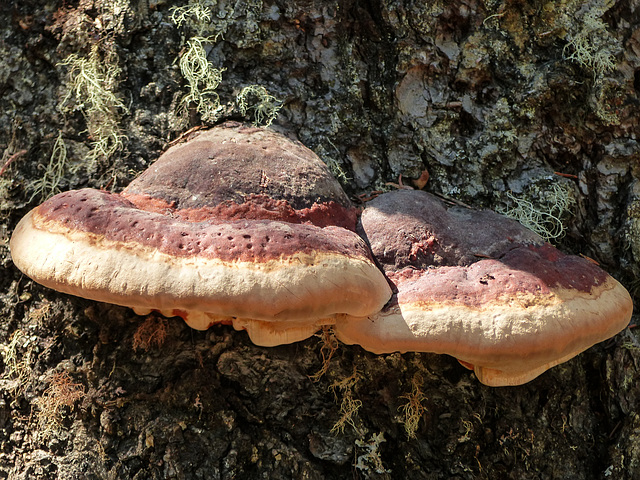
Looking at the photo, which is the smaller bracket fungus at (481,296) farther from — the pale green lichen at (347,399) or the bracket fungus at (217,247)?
the pale green lichen at (347,399)

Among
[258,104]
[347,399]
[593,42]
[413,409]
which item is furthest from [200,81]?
[593,42]

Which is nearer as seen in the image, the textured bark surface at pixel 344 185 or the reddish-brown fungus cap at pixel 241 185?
the reddish-brown fungus cap at pixel 241 185

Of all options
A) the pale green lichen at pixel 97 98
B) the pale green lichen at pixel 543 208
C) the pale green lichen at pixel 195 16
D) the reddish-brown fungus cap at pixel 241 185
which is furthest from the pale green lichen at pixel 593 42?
the pale green lichen at pixel 97 98

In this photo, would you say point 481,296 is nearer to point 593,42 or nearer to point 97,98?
point 593,42

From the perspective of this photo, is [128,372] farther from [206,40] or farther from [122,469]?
[206,40]

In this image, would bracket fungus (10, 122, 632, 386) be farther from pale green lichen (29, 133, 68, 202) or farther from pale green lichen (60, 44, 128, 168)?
pale green lichen (29, 133, 68, 202)

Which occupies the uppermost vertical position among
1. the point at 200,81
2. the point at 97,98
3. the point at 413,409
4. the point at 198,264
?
the point at 200,81
